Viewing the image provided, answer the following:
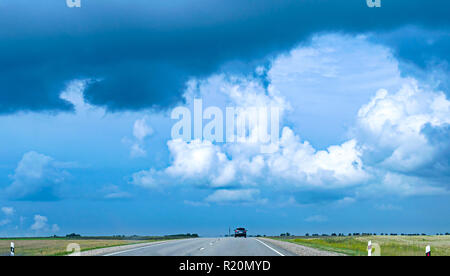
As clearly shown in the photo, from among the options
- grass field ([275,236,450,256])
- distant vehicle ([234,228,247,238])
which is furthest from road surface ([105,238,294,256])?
distant vehicle ([234,228,247,238])

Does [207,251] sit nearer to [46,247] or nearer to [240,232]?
[46,247]

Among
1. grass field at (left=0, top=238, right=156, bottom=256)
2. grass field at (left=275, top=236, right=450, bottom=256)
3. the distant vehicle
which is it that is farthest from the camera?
the distant vehicle

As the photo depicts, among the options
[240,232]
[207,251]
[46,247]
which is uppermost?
[240,232]

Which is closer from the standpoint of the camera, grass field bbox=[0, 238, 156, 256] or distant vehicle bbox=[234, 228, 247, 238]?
grass field bbox=[0, 238, 156, 256]

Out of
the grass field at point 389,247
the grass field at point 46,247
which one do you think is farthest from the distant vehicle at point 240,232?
the grass field at point 46,247

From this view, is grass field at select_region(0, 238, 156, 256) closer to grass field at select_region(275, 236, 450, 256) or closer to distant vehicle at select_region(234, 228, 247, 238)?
grass field at select_region(275, 236, 450, 256)

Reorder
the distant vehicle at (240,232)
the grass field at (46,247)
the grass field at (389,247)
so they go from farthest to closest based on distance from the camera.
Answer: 1. the distant vehicle at (240,232)
2. the grass field at (46,247)
3. the grass field at (389,247)

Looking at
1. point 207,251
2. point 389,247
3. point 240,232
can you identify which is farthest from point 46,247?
point 240,232

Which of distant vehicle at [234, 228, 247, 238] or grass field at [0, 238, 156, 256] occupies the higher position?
distant vehicle at [234, 228, 247, 238]

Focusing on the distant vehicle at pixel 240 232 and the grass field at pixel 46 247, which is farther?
the distant vehicle at pixel 240 232

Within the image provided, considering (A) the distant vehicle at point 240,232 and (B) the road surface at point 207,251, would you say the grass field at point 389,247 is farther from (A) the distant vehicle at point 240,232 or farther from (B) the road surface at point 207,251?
(A) the distant vehicle at point 240,232

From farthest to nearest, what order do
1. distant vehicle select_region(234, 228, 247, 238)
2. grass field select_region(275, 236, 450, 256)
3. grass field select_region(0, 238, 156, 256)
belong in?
distant vehicle select_region(234, 228, 247, 238) → grass field select_region(0, 238, 156, 256) → grass field select_region(275, 236, 450, 256)
